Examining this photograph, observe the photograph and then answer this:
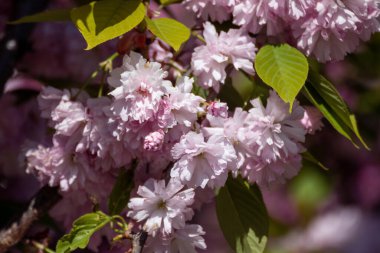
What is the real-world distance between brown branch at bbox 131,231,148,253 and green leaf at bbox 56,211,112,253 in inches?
2.4

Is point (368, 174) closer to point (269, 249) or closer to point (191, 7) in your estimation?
point (269, 249)

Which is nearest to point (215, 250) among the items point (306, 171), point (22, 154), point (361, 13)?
point (306, 171)

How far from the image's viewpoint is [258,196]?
1.36m

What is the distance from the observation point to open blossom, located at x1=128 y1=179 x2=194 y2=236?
1.22 m

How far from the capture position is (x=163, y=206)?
48.6 inches

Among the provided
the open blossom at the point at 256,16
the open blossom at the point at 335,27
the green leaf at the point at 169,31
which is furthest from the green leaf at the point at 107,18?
the open blossom at the point at 335,27

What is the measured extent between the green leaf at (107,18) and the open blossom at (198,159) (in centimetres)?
19

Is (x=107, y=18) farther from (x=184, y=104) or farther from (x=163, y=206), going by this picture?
(x=163, y=206)

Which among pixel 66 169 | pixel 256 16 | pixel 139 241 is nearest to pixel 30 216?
pixel 66 169

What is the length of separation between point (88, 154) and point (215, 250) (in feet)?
5.00

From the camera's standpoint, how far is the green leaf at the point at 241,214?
1322 mm

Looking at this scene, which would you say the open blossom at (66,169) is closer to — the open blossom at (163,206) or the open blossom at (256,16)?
the open blossom at (163,206)

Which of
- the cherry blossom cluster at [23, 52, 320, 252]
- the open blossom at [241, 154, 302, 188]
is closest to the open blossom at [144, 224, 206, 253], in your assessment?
the cherry blossom cluster at [23, 52, 320, 252]

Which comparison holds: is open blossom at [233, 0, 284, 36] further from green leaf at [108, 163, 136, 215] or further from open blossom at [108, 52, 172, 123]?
green leaf at [108, 163, 136, 215]
